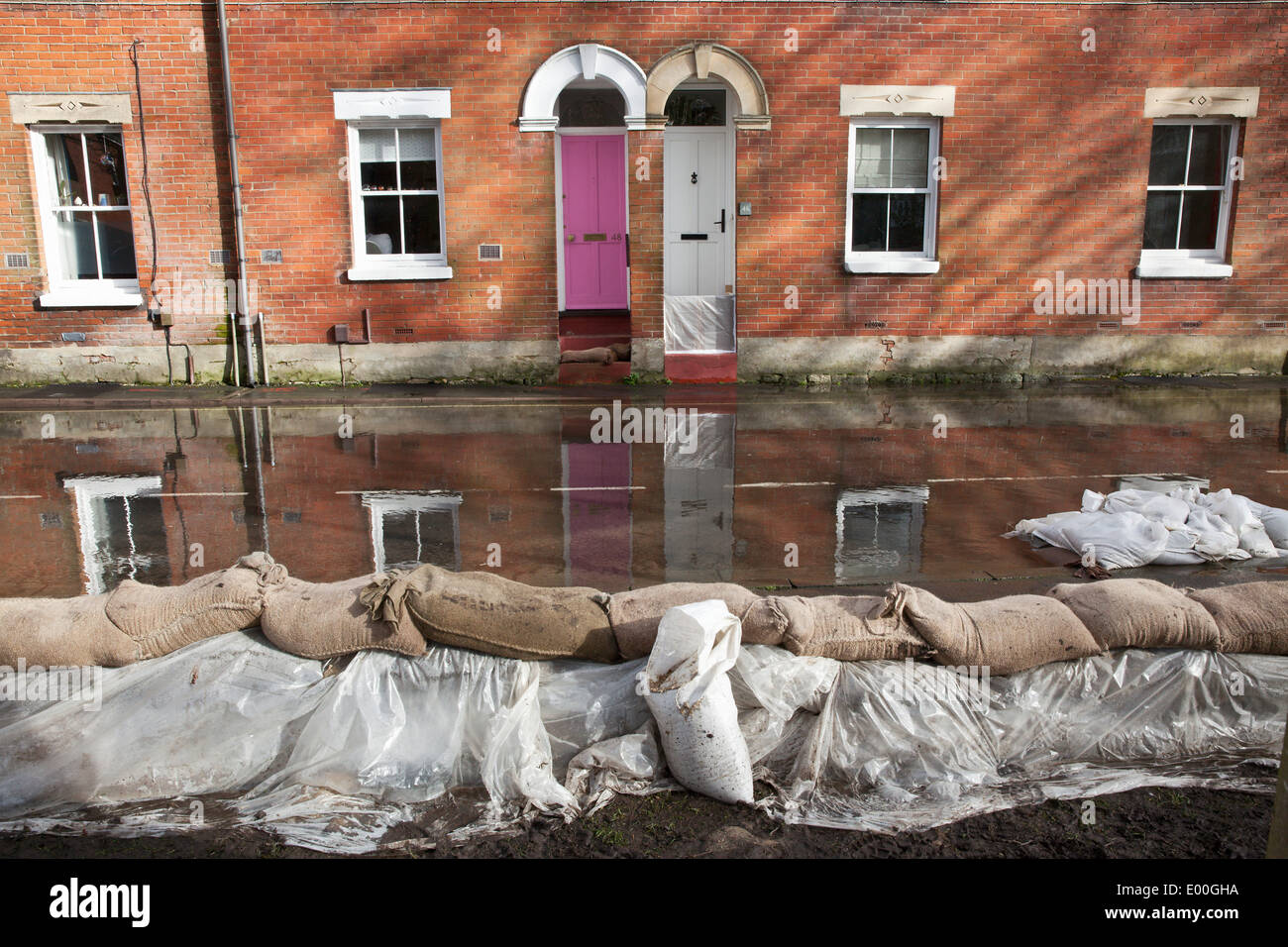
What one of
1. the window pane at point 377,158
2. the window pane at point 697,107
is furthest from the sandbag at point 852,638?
the window pane at point 697,107

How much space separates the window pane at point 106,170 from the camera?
12961mm

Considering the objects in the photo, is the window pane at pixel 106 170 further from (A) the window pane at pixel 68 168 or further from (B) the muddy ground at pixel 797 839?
(B) the muddy ground at pixel 797 839

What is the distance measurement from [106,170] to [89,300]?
1730mm

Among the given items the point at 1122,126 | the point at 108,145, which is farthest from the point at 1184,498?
the point at 108,145

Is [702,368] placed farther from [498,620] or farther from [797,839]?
[797,839]

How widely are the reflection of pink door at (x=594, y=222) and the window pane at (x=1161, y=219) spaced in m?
7.26

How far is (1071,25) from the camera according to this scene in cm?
1284

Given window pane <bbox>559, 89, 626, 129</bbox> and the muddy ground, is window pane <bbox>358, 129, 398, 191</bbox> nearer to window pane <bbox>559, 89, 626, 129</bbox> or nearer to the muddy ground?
window pane <bbox>559, 89, 626, 129</bbox>

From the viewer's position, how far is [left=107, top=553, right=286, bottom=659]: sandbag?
4.29 meters

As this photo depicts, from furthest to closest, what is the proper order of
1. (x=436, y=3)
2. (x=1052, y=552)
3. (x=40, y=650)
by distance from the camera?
(x=436, y=3)
(x=1052, y=552)
(x=40, y=650)

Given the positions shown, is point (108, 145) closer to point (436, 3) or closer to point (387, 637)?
point (436, 3)

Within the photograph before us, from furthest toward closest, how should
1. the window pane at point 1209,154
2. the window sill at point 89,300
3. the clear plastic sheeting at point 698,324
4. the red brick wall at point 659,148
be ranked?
1. the window pane at point 1209,154
2. the clear plastic sheeting at point 698,324
3. the window sill at point 89,300
4. the red brick wall at point 659,148

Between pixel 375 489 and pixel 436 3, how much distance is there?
7.21 meters

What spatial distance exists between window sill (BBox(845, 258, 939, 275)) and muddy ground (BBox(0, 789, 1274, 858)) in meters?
10.1
